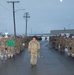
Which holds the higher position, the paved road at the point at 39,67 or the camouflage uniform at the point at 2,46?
the camouflage uniform at the point at 2,46

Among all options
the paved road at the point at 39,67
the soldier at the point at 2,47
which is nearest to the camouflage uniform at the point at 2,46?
the soldier at the point at 2,47

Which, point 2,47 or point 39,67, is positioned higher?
point 2,47

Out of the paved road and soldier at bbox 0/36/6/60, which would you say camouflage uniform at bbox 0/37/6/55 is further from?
the paved road

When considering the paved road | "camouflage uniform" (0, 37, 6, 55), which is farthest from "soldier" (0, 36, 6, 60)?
the paved road

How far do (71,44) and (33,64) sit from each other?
10.5 meters

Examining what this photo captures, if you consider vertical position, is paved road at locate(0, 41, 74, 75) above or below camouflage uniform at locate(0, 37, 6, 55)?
below

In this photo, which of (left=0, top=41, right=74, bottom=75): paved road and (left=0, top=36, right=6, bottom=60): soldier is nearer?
(left=0, top=41, right=74, bottom=75): paved road

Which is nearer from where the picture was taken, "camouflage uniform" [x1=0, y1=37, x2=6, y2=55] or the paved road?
the paved road

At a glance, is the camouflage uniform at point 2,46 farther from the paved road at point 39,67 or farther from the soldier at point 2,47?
the paved road at point 39,67

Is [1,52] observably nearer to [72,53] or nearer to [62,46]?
[72,53]

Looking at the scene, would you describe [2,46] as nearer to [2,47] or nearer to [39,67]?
[2,47]

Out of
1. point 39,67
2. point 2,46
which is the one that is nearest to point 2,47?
point 2,46

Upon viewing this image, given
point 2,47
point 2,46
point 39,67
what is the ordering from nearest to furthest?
point 39,67 → point 2,47 → point 2,46

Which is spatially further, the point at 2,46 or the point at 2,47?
the point at 2,46
